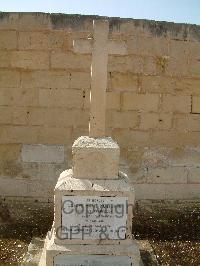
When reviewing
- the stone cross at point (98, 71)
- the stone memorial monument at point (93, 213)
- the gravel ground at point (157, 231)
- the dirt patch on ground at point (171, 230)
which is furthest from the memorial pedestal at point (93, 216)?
the dirt patch on ground at point (171, 230)

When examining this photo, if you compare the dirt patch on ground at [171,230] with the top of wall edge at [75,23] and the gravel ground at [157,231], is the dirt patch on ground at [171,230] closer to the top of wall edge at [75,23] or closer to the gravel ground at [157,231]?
the gravel ground at [157,231]

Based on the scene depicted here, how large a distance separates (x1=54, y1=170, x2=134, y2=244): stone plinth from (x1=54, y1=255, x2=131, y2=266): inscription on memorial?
0.42 ft

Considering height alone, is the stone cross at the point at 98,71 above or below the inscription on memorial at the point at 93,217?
above

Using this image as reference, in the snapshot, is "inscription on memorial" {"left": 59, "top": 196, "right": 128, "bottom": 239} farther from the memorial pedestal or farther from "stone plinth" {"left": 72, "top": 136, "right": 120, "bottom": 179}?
"stone plinth" {"left": 72, "top": 136, "right": 120, "bottom": 179}

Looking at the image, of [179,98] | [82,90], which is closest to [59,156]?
[82,90]

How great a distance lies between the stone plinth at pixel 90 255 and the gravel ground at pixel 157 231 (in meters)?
0.74

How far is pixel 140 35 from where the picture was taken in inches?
202

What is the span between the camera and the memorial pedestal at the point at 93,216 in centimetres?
307

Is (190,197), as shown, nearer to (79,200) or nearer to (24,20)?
(79,200)

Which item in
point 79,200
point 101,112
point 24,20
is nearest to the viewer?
point 79,200

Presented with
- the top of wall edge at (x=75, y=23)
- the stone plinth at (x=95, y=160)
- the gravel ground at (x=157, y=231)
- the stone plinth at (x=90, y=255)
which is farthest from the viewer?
the top of wall edge at (x=75, y=23)

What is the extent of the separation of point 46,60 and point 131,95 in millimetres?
1353

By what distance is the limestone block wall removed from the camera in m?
5.05

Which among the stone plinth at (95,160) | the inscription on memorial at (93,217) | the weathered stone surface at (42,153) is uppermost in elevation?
the stone plinth at (95,160)
